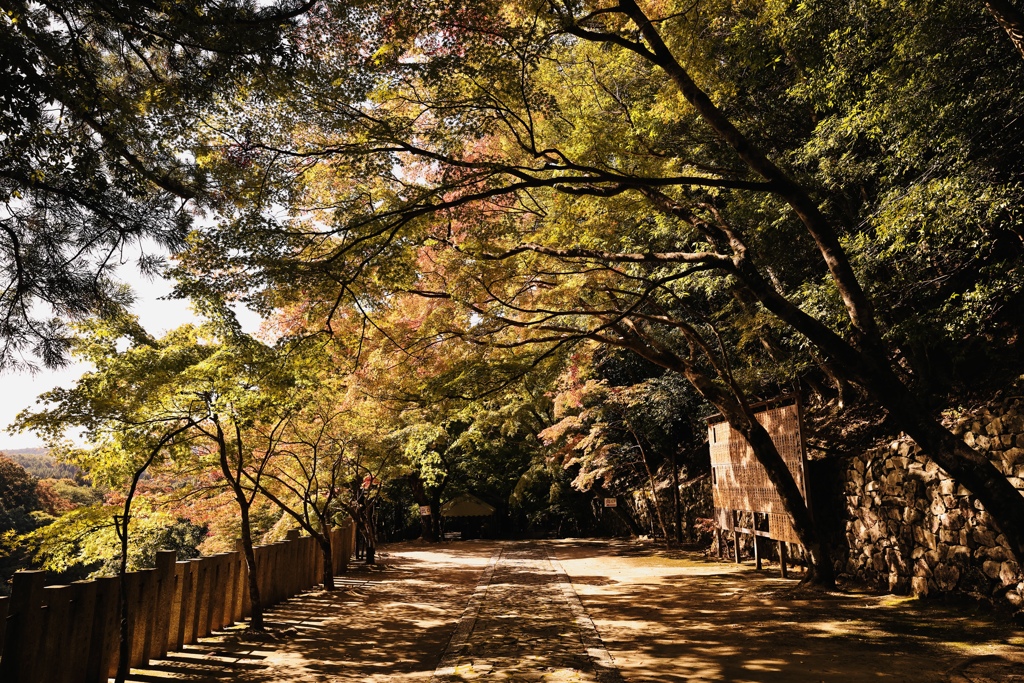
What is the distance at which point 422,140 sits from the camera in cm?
661

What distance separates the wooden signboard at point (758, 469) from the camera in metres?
8.91

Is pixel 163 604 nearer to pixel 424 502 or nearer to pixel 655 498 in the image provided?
pixel 655 498

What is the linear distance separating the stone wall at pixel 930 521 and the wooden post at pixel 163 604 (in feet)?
25.5

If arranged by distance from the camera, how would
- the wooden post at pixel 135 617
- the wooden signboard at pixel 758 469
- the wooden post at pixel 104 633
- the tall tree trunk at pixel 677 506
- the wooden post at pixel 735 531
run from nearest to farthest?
the wooden post at pixel 104 633, the wooden post at pixel 135 617, the wooden signboard at pixel 758 469, the wooden post at pixel 735 531, the tall tree trunk at pixel 677 506

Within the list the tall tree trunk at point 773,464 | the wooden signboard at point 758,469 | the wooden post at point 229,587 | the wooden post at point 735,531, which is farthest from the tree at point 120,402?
the wooden post at point 735,531

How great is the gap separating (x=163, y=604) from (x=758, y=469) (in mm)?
8293

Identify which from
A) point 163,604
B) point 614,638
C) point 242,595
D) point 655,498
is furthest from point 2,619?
point 655,498

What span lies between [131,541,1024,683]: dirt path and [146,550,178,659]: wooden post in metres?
0.15

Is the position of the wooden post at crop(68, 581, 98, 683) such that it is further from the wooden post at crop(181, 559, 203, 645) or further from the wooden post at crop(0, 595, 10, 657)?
the wooden post at crop(181, 559, 203, 645)

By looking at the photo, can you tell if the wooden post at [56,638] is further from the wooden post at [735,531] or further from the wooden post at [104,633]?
the wooden post at [735,531]

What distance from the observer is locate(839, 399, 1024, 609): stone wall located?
6.20 m

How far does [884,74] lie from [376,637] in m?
8.23

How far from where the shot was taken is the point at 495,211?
804 centimetres

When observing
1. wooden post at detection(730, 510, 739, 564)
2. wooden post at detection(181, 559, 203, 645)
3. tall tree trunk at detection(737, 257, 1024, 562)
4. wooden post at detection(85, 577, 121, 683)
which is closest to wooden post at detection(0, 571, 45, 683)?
wooden post at detection(85, 577, 121, 683)
